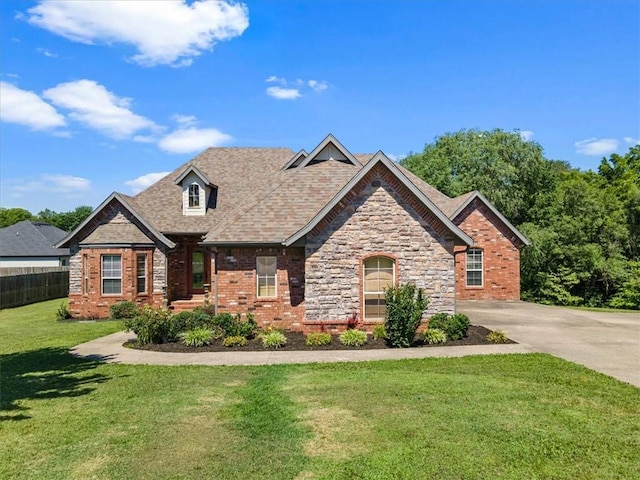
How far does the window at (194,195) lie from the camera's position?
23.9 meters

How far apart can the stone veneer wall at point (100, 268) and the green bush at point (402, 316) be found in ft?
43.2

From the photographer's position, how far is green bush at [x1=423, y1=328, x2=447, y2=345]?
14179mm

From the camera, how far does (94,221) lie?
22.2 meters

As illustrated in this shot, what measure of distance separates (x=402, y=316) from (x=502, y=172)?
2653 centimetres

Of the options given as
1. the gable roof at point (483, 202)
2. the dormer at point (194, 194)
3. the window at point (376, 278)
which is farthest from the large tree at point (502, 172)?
the window at point (376, 278)

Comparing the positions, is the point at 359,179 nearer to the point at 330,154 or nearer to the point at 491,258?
the point at 330,154

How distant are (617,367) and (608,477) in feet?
22.1

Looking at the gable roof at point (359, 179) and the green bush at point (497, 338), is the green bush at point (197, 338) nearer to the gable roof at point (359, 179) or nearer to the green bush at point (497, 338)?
the gable roof at point (359, 179)

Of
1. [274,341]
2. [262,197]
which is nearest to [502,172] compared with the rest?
[262,197]

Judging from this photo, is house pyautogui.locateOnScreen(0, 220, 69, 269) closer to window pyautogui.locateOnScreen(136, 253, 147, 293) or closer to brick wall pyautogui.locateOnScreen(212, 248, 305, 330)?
A: window pyautogui.locateOnScreen(136, 253, 147, 293)

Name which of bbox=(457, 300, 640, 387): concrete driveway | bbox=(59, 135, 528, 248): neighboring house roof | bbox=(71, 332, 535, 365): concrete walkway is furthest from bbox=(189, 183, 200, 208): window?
bbox=(457, 300, 640, 387): concrete driveway

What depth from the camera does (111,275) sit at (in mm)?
21859

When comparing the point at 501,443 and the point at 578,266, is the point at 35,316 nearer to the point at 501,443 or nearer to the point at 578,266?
the point at 501,443

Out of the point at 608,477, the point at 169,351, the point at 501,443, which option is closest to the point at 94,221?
the point at 169,351
